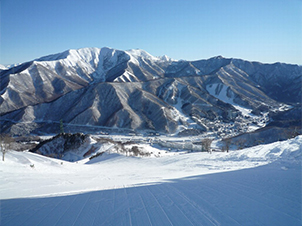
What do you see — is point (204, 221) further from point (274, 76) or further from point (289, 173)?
point (274, 76)

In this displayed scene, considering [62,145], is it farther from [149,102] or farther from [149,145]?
[149,102]

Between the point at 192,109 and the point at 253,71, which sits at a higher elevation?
the point at 253,71

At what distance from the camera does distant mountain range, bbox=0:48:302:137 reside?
58844 mm

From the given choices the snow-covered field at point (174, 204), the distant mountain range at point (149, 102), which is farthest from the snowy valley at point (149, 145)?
the distant mountain range at point (149, 102)

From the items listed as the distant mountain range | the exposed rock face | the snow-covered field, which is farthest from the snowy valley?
the distant mountain range

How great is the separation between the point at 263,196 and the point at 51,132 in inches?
2485

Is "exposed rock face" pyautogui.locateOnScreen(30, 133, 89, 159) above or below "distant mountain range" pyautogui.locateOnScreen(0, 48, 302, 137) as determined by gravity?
below

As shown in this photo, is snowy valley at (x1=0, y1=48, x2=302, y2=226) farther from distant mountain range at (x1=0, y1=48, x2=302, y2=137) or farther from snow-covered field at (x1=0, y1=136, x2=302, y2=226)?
distant mountain range at (x1=0, y1=48, x2=302, y2=137)

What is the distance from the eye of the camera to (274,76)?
118312 millimetres

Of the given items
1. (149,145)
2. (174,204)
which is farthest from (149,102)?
(174,204)


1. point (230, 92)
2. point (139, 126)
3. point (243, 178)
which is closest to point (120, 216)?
point (243, 178)

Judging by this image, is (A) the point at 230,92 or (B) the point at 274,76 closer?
(A) the point at 230,92

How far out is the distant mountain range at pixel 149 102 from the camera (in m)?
58.8

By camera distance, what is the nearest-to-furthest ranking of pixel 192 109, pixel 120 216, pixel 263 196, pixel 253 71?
1. pixel 120 216
2. pixel 263 196
3. pixel 192 109
4. pixel 253 71
